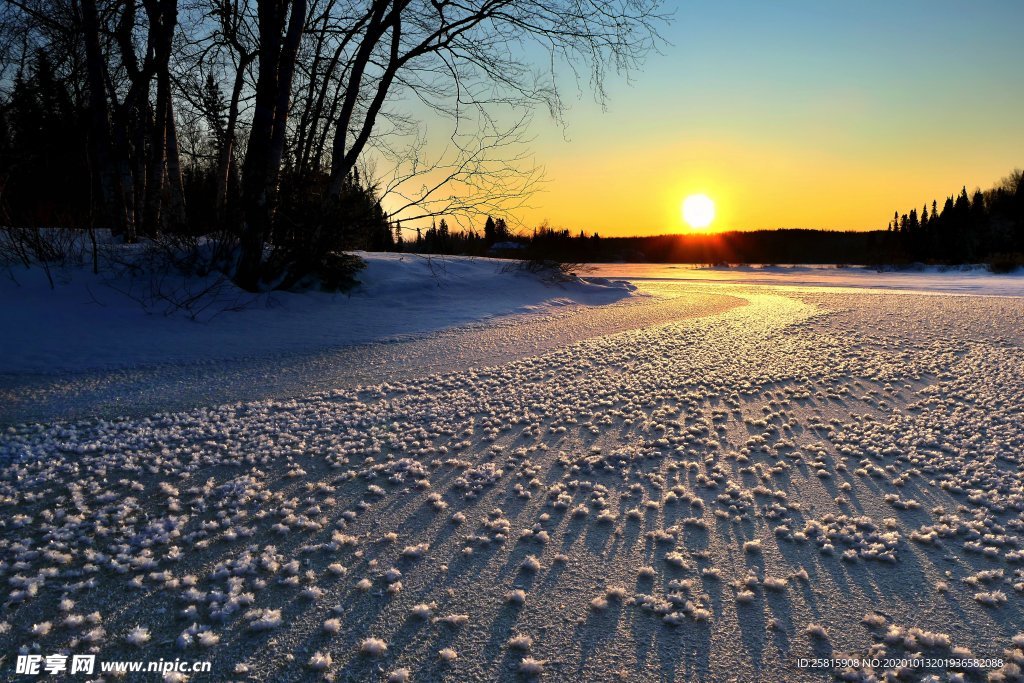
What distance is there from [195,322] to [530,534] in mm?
6076

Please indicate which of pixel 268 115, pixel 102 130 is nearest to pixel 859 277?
pixel 268 115

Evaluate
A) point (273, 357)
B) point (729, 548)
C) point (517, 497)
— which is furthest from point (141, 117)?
point (729, 548)

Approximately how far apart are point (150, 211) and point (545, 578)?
11.9 meters

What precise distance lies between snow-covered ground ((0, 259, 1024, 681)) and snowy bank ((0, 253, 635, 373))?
85.6 inches

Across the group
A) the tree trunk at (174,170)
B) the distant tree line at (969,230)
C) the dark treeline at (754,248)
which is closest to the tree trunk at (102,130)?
the tree trunk at (174,170)

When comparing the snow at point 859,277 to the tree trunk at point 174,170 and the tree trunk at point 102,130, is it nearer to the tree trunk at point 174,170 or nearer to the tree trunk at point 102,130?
the tree trunk at point 174,170

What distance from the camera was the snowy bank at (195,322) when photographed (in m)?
5.48

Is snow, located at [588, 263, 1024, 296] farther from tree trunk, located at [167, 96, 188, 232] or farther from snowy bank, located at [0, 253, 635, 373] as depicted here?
tree trunk, located at [167, 96, 188, 232]

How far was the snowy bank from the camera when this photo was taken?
548cm

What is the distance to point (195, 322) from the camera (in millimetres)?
6742

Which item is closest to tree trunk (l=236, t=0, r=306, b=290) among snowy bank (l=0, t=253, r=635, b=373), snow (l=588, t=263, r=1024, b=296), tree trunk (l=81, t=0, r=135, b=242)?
snowy bank (l=0, t=253, r=635, b=373)

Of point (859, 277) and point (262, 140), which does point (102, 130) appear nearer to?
point (262, 140)

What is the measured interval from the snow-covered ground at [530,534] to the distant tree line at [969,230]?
5229 centimetres

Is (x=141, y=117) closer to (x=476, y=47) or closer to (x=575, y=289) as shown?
(x=476, y=47)
